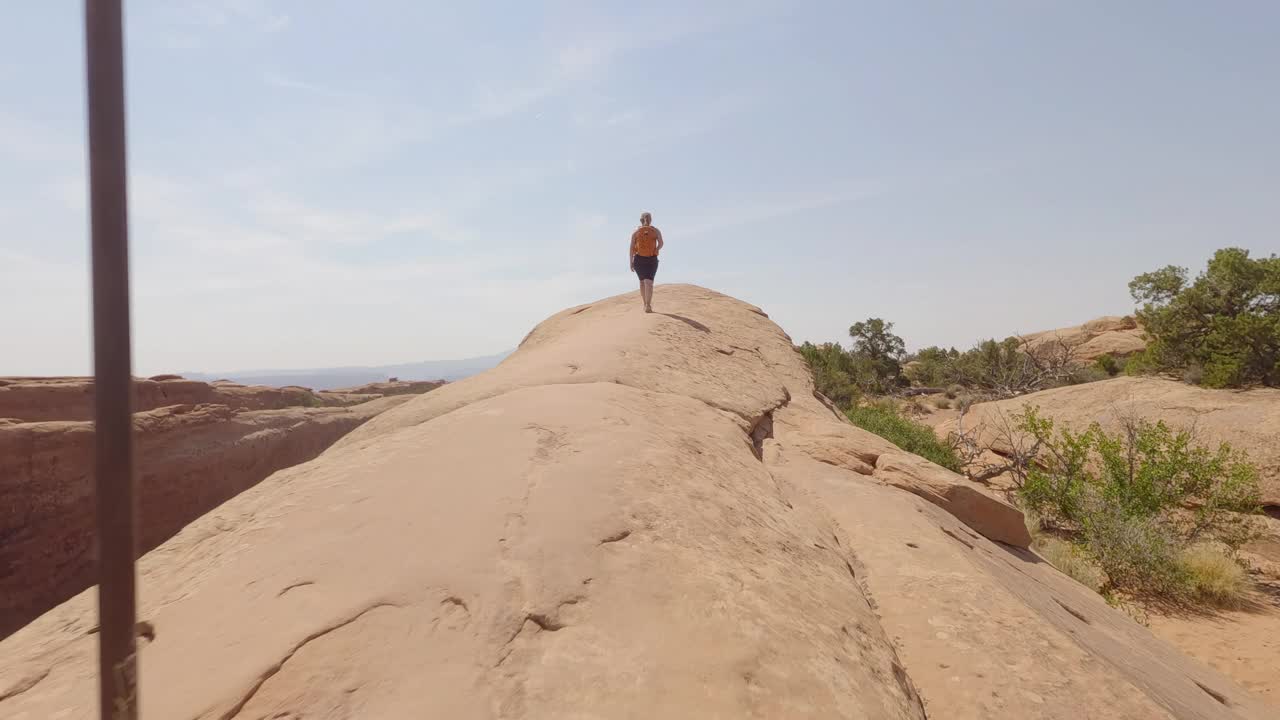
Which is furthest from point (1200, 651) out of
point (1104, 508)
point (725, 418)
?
point (725, 418)

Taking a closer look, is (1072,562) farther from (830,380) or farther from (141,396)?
(141,396)

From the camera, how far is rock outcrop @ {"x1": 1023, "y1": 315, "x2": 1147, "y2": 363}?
25984 millimetres

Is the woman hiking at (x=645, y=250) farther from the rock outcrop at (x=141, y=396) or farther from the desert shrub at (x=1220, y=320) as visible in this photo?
the desert shrub at (x=1220, y=320)

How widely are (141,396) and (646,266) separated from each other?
1292 cm

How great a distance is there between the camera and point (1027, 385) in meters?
19.7

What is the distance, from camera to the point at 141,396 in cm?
1418

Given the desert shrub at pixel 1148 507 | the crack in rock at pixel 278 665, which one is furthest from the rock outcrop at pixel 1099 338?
the crack in rock at pixel 278 665

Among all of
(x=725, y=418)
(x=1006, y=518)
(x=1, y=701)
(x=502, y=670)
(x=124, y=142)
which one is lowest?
(x=1006, y=518)

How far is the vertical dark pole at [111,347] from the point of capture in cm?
112

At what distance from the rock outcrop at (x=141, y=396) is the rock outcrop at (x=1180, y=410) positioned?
58.1ft

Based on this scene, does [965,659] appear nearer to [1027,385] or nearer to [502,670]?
[502,670]

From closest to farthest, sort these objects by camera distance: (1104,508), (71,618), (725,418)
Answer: (71,618) → (725,418) → (1104,508)

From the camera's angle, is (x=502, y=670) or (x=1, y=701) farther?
(x=1, y=701)

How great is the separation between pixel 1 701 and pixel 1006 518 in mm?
5991
